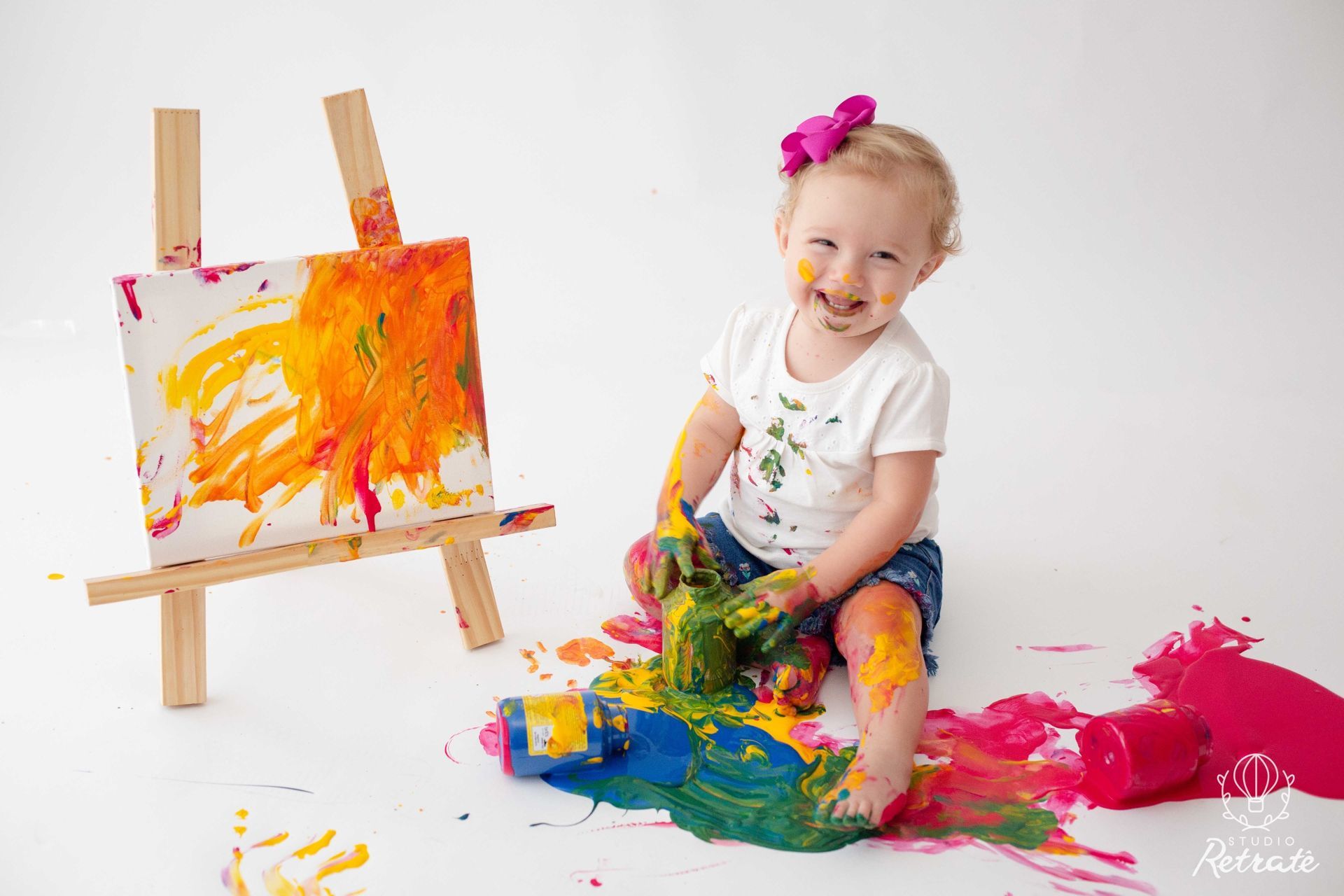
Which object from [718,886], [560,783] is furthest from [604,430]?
[718,886]

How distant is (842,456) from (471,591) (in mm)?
675

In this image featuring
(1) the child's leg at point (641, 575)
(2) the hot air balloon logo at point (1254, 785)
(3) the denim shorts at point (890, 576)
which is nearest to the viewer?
(2) the hot air balloon logo at point (1254, 785)

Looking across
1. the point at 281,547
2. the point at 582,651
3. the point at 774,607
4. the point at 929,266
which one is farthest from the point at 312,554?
the point at 929,266

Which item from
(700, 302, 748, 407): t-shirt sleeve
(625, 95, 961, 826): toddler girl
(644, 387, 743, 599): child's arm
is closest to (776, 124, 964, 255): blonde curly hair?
(625, 95, 961, 826): toddler girl

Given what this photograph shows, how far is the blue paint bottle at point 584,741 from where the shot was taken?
5.74 feet

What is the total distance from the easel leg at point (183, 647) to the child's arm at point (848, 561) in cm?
84

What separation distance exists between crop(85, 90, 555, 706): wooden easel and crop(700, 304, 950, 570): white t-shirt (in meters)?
0.38

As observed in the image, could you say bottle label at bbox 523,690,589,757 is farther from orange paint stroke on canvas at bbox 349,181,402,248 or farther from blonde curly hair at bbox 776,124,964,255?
blonde curly hair at bbox 776,124,964,255

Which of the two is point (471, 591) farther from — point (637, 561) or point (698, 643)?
point (698, 643)

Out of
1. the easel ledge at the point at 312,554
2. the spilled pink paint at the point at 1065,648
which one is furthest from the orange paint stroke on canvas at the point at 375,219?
the spilled pink paint at the point at 1065,648

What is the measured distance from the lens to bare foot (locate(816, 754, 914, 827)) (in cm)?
166

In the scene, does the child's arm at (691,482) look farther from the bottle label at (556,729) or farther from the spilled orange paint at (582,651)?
the bottle label at (556,729)

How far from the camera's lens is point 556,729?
68.9 inches

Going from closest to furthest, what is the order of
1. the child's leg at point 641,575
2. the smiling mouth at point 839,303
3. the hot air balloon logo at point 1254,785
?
the hot air balloon logo at point 1254,785, the smiling mouth at point 839,303, the child's leg at point 641,575
